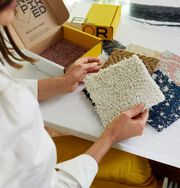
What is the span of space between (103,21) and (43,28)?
231 millimetres

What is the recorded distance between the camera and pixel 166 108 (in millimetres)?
938

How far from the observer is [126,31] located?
126cm

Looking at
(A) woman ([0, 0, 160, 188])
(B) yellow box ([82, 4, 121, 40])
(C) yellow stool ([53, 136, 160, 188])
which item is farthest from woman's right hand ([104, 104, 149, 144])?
(B) yellow box ([82, 4, 121, 40])

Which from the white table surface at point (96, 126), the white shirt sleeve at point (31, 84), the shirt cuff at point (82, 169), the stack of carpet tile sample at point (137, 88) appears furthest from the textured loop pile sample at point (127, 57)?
the shirt cuff at point (82, 169)

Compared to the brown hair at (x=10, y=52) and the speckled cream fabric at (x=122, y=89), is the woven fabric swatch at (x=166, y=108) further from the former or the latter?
the brown hair at (x=10, y=52)

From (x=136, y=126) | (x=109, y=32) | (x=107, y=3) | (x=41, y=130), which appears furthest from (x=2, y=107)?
(x=107, y=3)

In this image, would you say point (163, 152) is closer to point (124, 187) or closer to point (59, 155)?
point (124, 187)

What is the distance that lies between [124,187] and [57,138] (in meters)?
0.29

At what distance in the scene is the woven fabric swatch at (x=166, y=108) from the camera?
0.91m

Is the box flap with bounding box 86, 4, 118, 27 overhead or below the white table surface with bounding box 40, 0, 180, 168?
overhead

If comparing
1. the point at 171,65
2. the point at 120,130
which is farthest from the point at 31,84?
the point at 171,65

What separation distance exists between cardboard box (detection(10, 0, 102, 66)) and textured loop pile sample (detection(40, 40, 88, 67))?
0.02m

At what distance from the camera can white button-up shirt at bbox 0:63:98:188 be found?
0.65 meters

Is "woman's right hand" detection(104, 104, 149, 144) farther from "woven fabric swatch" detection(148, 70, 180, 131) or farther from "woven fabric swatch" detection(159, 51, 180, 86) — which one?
"woven fabric swatch" detection(159, 51, 180, 86)
